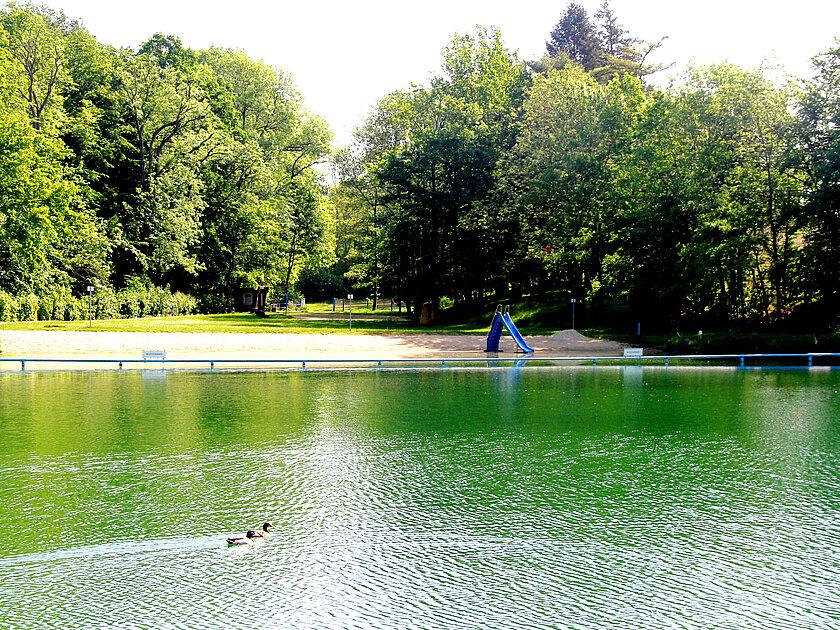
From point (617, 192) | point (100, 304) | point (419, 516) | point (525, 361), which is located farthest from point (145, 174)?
point (419, 516)

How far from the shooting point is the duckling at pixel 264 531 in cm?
792

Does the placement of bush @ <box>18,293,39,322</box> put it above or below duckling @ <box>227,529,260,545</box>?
above

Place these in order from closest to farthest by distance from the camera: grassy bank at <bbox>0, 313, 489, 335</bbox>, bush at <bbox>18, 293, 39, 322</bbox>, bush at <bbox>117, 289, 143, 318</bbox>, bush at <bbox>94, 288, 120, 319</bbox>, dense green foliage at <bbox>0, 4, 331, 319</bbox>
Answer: grassy bank at <bbox>0, 313, 489, 335</bbox>, dense green foliage at <bbox>0, 4, 331, 319</bbox>, bush at <bbox>18, 293, 39, 322</bbox>, bush at <bbox>94, 288, 120, 319</bbox>, bush at <bbox>117, 289, 143, 318</bbox>

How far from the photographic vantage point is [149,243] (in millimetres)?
48781

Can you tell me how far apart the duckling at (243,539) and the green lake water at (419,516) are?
0.15 metres

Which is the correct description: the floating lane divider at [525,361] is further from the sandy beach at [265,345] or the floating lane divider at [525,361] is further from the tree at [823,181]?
the tree at [823,181]

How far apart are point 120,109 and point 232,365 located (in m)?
27.9

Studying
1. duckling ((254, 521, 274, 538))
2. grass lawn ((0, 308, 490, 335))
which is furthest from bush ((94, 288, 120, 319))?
duckling ((254, 521, 274, 538))

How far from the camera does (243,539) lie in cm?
779

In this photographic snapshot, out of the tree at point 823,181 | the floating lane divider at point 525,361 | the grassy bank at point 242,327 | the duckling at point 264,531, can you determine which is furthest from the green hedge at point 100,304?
the tree at point 823,181

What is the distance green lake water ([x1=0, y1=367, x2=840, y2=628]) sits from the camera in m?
6.34

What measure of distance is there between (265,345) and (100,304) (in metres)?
14.9

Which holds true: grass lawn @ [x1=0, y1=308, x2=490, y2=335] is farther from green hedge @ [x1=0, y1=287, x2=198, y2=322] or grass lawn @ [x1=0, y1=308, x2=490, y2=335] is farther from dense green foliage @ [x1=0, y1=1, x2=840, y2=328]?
dense green foliage @ [x1=0, y1=1, x2=840, y2=328]

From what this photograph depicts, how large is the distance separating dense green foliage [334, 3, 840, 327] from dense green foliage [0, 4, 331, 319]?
9.32 metres
